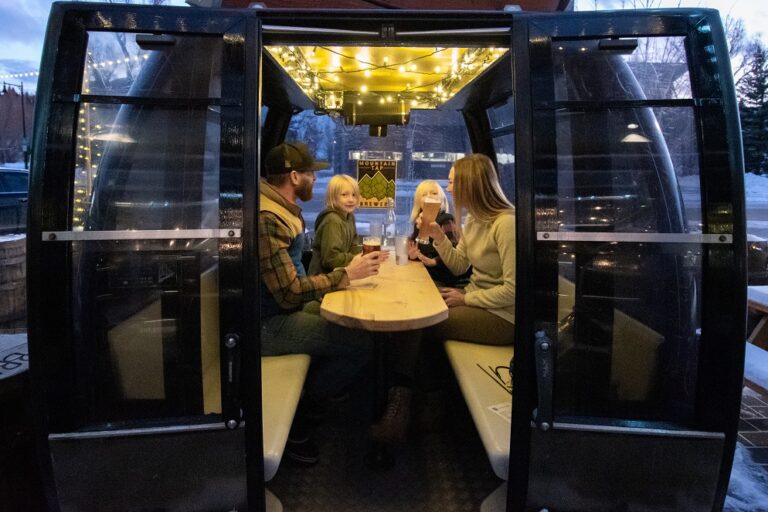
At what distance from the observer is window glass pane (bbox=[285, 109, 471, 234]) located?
17.1 feet

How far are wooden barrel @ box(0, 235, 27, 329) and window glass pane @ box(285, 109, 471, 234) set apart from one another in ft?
11.8

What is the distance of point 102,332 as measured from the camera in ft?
5.88

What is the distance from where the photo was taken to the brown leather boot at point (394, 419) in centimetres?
278

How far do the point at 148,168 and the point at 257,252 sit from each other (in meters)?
0.56

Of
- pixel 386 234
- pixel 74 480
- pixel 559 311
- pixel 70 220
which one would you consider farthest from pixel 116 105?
pixel 386 234

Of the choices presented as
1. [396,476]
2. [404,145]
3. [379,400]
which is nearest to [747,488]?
[396,476]

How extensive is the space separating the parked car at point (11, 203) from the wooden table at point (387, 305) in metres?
9.87

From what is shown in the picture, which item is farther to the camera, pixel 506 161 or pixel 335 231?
pixel 506 161

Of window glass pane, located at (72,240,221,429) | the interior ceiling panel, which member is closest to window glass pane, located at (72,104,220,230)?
window glass pane, located at (72,240,221,429)

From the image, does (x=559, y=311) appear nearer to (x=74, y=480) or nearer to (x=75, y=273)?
(x=75, y=273)

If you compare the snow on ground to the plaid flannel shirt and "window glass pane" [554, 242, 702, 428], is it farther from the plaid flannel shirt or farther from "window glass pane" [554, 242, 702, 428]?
the plaid flannel shirt

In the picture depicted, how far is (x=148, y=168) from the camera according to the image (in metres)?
1.82

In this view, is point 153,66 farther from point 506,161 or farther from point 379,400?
point 506,161

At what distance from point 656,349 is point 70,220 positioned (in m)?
2.21
